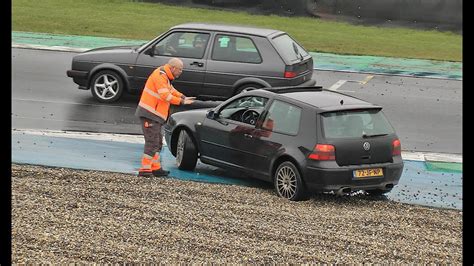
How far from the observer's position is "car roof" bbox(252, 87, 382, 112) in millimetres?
13136

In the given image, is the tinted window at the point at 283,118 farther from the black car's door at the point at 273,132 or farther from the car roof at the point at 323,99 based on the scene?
the car roof at the point at 323,99

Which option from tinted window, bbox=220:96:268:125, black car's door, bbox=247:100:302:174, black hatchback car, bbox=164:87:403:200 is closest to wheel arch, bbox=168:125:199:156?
black hatchback car, bbox=164:87:403:200

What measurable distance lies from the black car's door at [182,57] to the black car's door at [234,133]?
459 centimetres

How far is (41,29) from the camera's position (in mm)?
30641

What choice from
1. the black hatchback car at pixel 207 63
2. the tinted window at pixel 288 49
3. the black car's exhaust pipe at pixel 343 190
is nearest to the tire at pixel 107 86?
the black hatchback car at pixel 207 63

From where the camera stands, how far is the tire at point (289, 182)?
12711 mm

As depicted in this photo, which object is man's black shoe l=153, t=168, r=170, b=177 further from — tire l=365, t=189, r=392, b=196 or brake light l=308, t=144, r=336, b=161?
tire l=365, t=189, r=392, b=196

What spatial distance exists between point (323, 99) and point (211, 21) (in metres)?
19.9

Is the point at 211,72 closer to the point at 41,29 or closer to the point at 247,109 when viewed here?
the point at 247,109

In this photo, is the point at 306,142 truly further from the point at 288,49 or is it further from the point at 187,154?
the point at 288,49

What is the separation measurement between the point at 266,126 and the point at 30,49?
14.0m

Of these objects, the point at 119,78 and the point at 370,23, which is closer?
the point at 119,78
